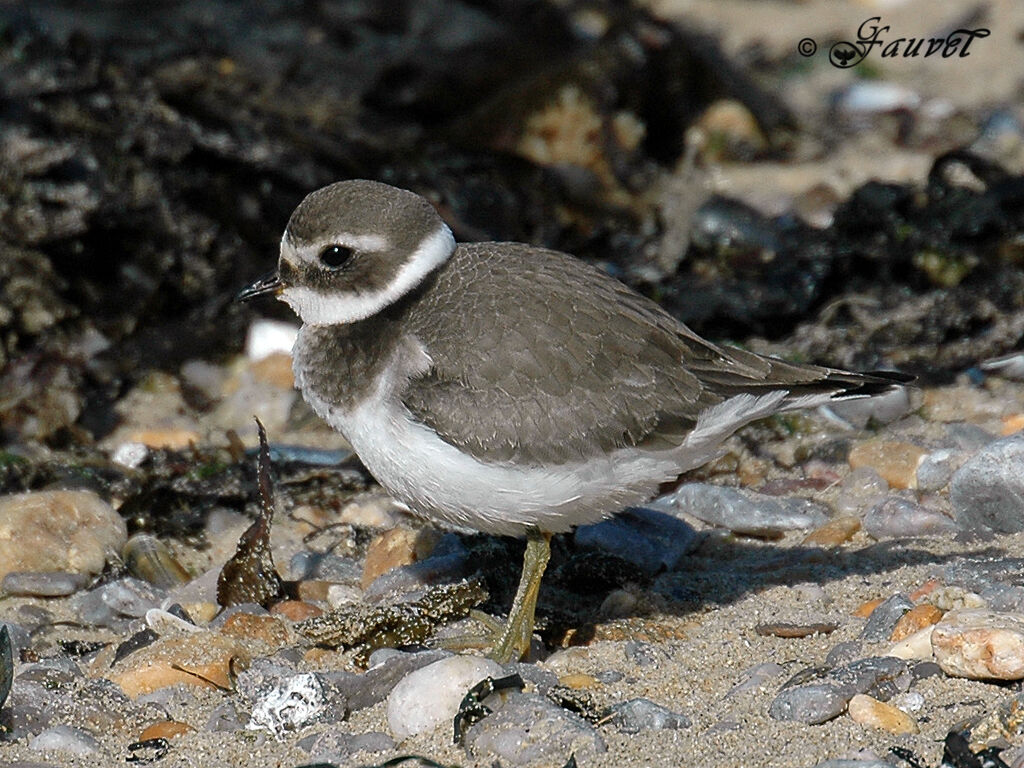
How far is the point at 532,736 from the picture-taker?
3.50 meters

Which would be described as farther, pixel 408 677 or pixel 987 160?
pixel 987 160

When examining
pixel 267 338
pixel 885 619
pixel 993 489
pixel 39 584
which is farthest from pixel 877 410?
pixel 39 584

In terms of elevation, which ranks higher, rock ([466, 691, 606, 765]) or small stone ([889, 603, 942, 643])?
small stone ([889, 603, 942, 643])

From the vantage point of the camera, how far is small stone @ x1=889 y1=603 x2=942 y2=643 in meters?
3.91

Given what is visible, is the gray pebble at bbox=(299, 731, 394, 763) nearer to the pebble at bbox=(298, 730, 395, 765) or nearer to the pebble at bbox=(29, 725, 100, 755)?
the pebble at bbox=(298, 730, 395, 765)

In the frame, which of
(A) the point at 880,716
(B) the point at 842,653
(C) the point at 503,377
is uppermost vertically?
(C) the point at 503,377

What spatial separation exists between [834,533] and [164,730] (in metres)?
2.47

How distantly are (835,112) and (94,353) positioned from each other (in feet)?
17.2

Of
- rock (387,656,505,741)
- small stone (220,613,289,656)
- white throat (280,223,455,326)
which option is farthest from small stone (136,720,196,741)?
white throat (280,223,455,326)

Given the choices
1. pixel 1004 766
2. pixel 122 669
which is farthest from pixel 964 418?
pixel 122 669

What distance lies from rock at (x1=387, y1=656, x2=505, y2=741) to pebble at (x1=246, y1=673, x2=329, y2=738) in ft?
0.73

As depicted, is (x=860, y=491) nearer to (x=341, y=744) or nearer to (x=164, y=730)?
(x=341, y=744)

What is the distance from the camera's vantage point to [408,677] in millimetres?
3812

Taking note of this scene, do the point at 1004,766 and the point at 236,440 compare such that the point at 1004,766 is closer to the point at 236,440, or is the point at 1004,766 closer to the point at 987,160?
the point at 236,440
